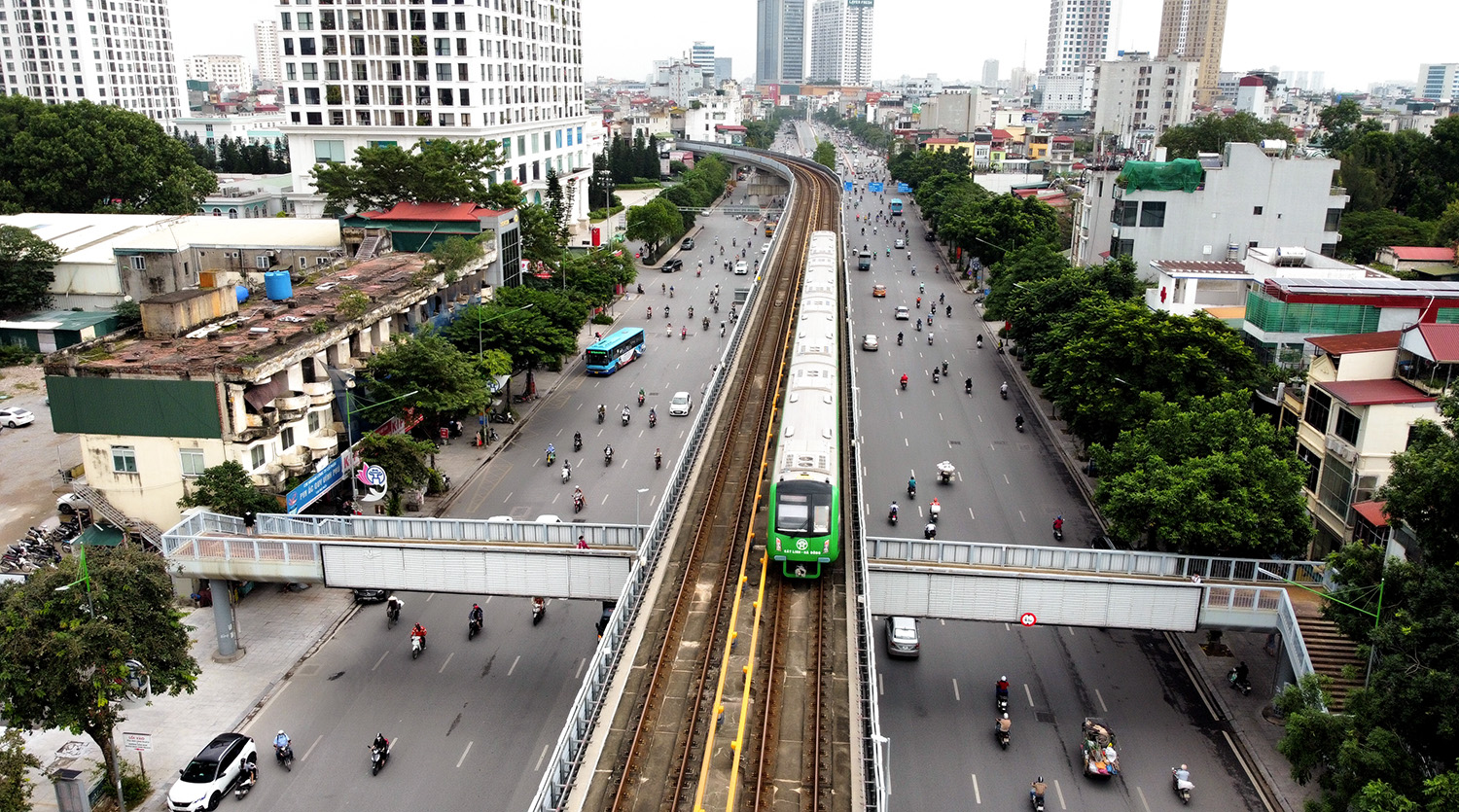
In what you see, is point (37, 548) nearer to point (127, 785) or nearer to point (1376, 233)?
point (127, 785)

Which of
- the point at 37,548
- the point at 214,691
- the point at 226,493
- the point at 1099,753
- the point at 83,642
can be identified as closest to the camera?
the point at 83,642

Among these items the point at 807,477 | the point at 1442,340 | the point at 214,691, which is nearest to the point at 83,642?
the point at 214,691

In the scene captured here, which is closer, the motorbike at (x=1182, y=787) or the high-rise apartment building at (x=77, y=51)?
the motorbike at (x=1182, y=787)

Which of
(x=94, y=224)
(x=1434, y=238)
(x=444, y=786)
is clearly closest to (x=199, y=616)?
(x=444, y=786)

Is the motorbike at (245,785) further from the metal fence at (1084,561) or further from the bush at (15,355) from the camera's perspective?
the bush at (15,355)

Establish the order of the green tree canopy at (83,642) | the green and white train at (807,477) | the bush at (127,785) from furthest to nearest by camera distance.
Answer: the green and white train at (807,477)
the bush at (127,785)
the green tree canopy at (83,642)

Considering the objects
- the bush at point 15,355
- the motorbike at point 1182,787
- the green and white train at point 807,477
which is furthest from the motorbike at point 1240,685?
the bush at point 15,355
